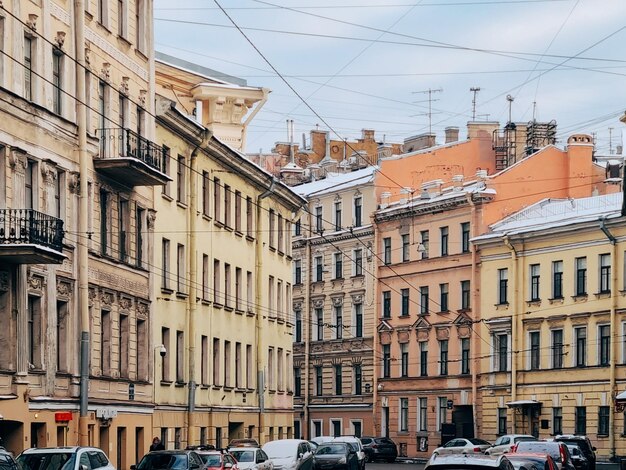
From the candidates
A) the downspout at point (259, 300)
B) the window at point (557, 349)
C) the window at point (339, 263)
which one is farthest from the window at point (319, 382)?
the downspout at point (259, 300)

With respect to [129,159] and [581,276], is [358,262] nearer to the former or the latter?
[581,276]

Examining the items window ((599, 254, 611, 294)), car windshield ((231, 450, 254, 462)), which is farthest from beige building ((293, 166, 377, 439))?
car windshield ((231, 450, 254, 462))

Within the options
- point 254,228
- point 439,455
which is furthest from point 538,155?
point 439,455

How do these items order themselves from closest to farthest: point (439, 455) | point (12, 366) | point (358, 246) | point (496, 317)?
point (439, 455) → point (12, 366) → point (496, 317) → point (358, 246)

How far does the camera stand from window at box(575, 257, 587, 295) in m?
67.9

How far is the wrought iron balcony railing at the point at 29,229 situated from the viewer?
32781mm

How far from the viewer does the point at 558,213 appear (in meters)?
73.2

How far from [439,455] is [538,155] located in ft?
196

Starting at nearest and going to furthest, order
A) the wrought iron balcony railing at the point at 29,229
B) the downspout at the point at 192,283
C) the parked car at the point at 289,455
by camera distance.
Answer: the wrought iron balcony railing at the point at 29,229 → the parked car at the point at 289,455 → the downspout at the point at 192,283

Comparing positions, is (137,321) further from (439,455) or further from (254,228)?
(439,455)

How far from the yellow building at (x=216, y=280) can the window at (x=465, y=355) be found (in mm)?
13812

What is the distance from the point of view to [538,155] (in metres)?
76.6

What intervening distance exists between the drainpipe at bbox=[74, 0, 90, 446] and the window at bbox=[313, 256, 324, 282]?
1893 inches

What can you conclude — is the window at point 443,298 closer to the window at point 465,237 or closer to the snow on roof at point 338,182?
the window at point 465,237
